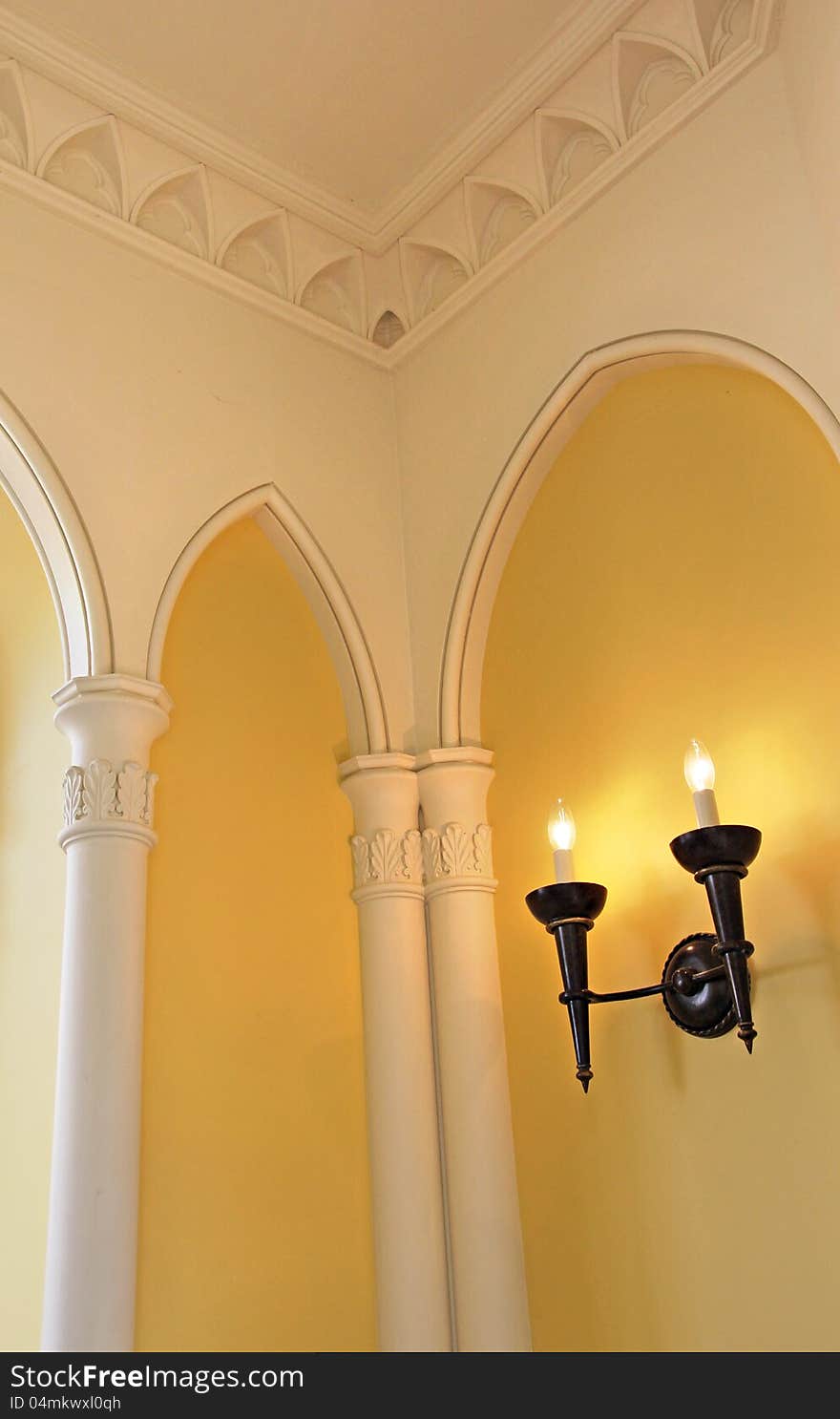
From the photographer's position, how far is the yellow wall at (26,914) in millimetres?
2975

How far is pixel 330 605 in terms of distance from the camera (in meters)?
3.71

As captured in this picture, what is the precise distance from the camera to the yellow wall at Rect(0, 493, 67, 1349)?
2975mm

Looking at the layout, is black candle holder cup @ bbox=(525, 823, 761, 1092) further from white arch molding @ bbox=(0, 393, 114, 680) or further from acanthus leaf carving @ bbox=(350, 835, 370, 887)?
white arch molding @ bbox=(0, 393, 114, 680)

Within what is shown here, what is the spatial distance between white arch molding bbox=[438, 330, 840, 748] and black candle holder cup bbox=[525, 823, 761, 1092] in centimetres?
72

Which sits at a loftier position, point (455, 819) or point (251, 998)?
point (455, 819)

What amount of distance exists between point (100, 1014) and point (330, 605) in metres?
1.36

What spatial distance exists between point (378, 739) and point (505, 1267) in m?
1.34

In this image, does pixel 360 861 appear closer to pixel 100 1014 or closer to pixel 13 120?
pixel 100 1014

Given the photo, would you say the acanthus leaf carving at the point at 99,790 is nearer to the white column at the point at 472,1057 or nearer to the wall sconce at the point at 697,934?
the white column at the point at 472,1057

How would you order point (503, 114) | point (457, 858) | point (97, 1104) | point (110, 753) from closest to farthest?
point (97, 1104) < point (110, 753) < point (457, 858) < point (503, 114)

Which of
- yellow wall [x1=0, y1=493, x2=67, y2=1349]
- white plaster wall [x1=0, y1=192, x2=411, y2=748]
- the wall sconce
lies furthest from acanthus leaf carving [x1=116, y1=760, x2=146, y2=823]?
the wall sconce

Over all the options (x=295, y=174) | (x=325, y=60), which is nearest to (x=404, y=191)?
(x=295, y=174)

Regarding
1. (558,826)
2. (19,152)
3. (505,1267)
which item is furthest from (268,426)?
(505,1267)

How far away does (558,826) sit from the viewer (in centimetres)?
307
